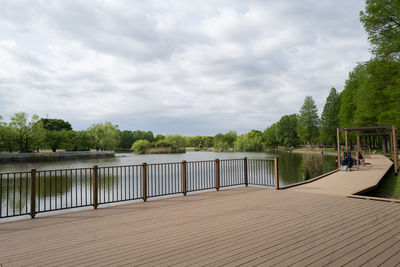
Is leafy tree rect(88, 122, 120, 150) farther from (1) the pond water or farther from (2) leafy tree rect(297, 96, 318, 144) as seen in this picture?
(2) leafy tree rect(297, 96, 318, 144)

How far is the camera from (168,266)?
8.59 feet

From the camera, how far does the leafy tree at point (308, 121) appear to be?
56000 millimetres

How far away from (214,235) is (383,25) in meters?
19.0

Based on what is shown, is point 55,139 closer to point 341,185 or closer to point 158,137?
point 341,185

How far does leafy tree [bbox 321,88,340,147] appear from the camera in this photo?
47.0 meters

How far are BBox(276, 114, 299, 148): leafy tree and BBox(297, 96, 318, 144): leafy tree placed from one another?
799 cm

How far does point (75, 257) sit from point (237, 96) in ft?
109

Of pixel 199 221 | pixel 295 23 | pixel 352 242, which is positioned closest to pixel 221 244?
pixel 199 221

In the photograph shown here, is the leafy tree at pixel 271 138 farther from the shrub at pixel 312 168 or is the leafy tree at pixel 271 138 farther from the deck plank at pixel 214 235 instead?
the deck plank at pixel 214 235

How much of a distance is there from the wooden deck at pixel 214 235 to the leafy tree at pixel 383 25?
1426 cm

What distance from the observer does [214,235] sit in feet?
11.9

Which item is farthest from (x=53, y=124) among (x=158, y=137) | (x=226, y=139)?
(x=226, y=139)

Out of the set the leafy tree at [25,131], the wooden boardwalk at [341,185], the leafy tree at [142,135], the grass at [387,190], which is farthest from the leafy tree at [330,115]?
the leafy tree at [142,135]

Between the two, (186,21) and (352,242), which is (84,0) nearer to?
(186,21)
